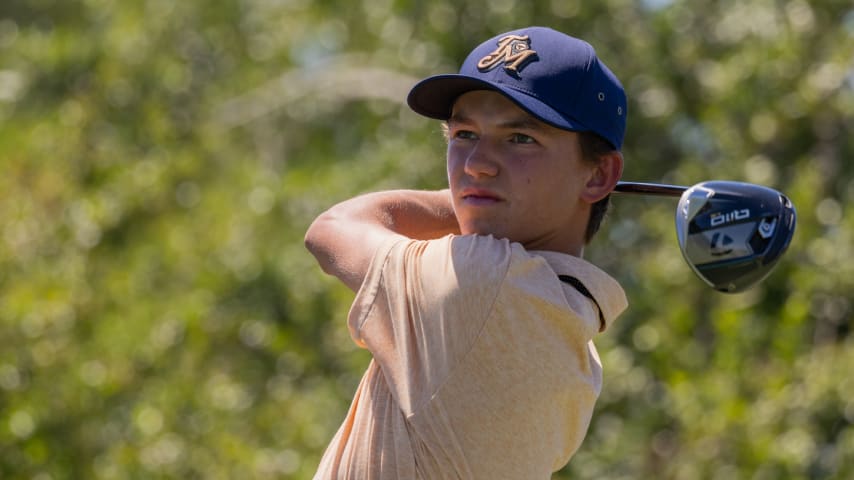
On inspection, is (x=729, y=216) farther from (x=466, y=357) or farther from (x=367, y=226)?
(x=367, y=226)

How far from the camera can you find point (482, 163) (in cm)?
236

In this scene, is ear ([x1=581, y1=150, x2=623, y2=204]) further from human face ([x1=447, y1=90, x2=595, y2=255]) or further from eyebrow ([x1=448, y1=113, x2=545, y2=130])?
eyebrow ([x1=448, y1=113, x2=545, y2=130])

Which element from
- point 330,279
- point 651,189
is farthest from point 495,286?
point 330,279

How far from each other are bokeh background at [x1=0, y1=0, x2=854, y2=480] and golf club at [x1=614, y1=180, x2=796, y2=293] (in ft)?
13.1

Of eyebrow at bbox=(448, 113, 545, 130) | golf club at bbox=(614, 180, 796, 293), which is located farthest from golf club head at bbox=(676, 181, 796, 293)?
eyebrow at bbox=(448, 113, 545, 130)

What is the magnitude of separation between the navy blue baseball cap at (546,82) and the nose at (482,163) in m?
0.11

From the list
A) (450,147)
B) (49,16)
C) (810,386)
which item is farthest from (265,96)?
(450,147)

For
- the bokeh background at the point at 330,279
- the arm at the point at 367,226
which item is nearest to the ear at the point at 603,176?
the arm at the point at 367,226

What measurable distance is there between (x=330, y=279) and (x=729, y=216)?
19.4 ft

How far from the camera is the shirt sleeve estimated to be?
2205 mm

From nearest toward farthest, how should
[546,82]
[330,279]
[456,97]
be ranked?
[546,82], [456,97], [330,279]

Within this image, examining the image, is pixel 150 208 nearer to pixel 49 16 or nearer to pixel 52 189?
pixel 52 189

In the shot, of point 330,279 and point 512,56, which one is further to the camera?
point 330,279

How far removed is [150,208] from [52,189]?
961 mm
